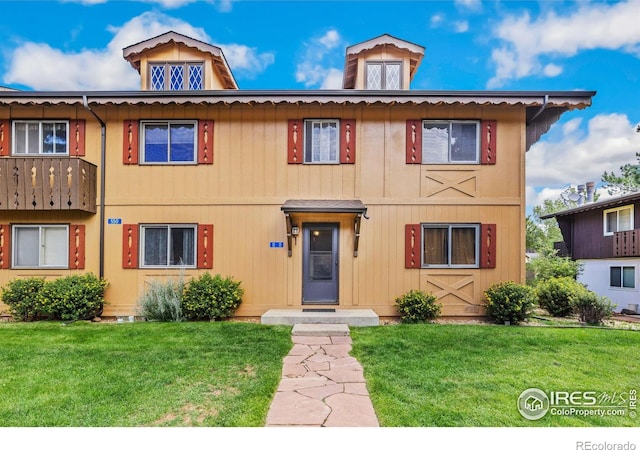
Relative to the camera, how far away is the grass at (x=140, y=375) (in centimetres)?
351

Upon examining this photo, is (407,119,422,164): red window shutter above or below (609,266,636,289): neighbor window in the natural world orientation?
above

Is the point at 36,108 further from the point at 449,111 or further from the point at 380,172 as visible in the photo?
the point at 449,111

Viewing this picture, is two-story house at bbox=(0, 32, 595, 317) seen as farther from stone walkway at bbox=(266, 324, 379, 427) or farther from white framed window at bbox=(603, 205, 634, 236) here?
white framed window at bbox=(603, 205, 634, 236)

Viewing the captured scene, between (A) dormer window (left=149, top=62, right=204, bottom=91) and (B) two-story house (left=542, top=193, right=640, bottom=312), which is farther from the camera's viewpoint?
(B) two-story house (left=542, top=193, right=640, bottom=312)

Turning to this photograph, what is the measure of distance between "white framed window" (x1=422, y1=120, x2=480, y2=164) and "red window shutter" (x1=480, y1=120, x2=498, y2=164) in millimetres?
190

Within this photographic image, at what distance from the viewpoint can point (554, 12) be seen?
817cm

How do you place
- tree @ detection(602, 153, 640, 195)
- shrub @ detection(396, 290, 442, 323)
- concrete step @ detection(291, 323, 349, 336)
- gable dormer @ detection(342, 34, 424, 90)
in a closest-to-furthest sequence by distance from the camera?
1. concrete step @ detection(291, 323, 349, 336)
2. shrub @ detection(396, 290, 442, 323)
3. gable dormer @ detection(342, 34, 424, 90)
4. tree @ detection(602, 153, 640, 195)

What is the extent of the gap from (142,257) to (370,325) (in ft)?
19.8

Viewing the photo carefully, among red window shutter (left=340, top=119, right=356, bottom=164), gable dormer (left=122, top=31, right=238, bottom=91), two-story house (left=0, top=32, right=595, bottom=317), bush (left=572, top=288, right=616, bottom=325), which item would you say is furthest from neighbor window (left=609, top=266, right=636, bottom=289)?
gable dormer (left=122, top=31, right=238, bottom=91)

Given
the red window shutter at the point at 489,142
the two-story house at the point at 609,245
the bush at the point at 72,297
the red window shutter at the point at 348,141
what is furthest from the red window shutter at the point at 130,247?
the two-story house at the point at 609,245

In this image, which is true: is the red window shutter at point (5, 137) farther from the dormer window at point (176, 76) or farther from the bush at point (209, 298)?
the bush at point (209, 298)

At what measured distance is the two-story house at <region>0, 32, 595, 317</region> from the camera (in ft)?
29.7

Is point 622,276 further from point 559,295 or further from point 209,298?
point 209,298

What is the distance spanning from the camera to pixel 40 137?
9.18m
